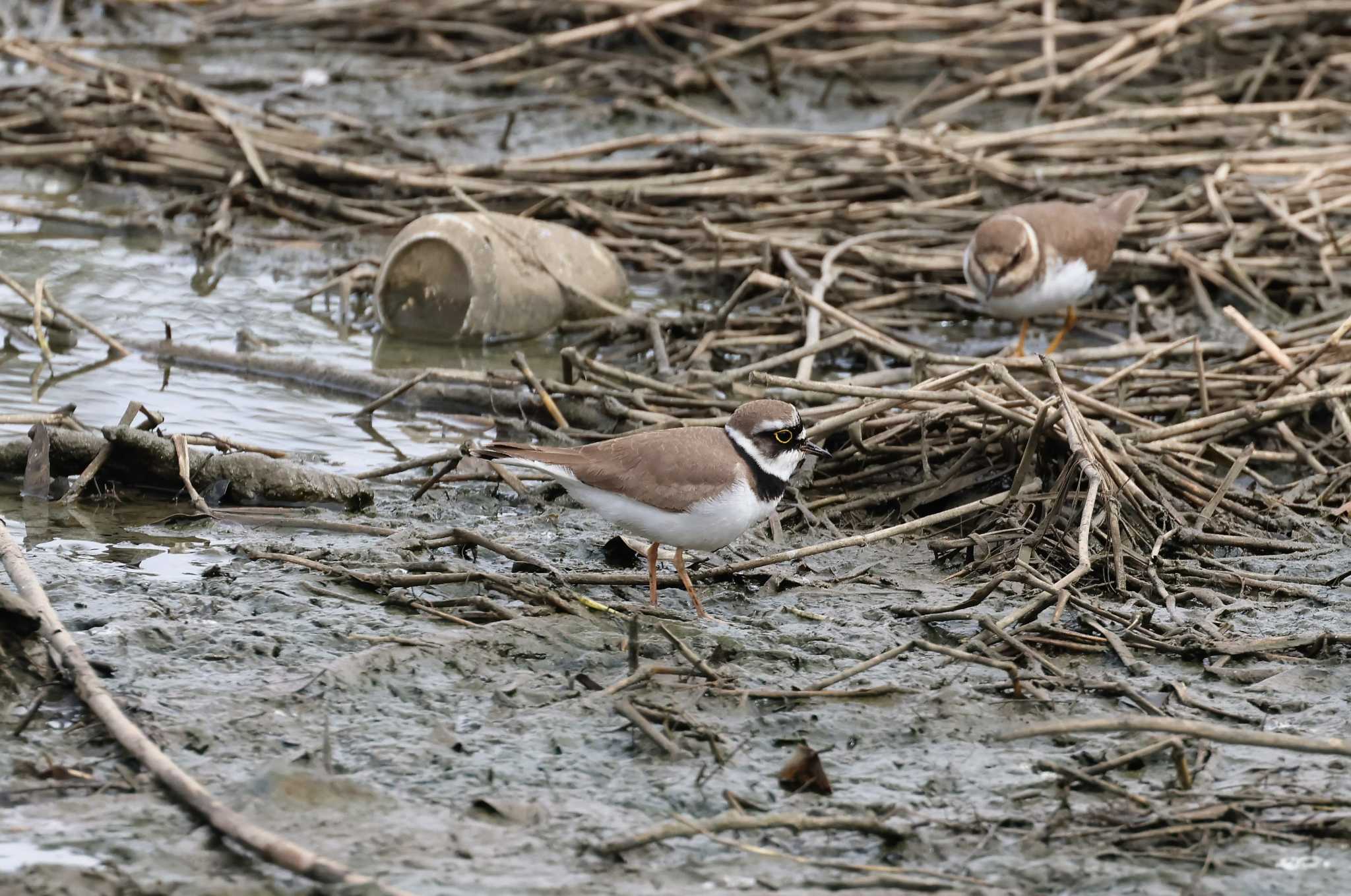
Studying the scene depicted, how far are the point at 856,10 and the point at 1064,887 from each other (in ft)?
36.1

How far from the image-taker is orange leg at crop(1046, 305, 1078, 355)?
9.01 meters

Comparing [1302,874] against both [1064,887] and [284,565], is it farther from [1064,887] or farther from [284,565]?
[284,565]

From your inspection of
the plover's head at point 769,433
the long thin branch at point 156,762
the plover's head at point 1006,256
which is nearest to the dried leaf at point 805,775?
the long thin branch at point 156,762

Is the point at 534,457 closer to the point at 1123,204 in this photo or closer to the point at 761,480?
the point at 761,480

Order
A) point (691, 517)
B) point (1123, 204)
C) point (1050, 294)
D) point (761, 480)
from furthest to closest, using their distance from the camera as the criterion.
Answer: point (1123, 204) → point (1050, 294) → point (761, 480) → point (691, 517)

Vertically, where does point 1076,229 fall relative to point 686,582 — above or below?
above

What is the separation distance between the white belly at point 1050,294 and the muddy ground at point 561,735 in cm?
285

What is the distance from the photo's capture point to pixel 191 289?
924cm

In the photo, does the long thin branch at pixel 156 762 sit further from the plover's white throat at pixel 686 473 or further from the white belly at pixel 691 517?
the white belly at pixel 691 517

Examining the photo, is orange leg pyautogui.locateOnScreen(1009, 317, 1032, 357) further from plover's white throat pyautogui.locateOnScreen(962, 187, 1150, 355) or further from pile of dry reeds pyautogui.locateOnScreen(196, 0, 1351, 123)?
pile of dry reeds pyautogui.locateOnScreen(196, 0, 1351, 123)

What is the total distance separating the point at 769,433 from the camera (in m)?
5.30

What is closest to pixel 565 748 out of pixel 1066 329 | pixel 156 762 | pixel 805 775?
pixel 805 775

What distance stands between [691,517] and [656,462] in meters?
0.25

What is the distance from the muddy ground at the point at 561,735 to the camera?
3.61 meters
